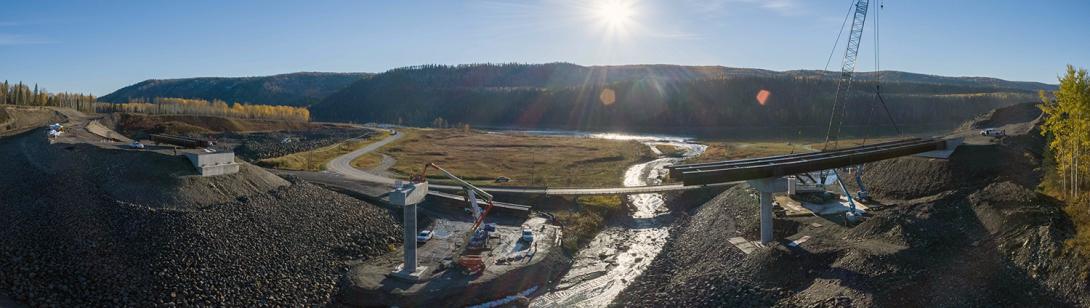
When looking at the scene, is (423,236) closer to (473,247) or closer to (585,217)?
(473,247)

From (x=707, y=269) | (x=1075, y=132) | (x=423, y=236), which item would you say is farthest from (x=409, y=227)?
(x=1075, y=132)

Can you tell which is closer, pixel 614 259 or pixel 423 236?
pixel 614 259

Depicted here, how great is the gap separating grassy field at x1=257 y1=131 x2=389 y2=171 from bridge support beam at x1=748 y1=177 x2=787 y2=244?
200ft

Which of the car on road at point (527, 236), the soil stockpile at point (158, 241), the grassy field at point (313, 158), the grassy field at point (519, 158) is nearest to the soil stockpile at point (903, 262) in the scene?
the car on road at point (527, 236)

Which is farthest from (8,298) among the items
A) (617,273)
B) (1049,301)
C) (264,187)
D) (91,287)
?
(1049,301)

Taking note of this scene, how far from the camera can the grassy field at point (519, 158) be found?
272ft

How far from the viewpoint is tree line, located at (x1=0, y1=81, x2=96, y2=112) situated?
11506cm

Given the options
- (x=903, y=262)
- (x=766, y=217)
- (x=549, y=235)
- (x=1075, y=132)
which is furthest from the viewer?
(x=549, y=235)

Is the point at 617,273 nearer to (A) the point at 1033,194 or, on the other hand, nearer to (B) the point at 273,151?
(A) the point at 1033,194

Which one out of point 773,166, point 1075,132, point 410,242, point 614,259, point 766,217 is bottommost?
point 614,259

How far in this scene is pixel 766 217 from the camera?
41.3m

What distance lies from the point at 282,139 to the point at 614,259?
9969 cm

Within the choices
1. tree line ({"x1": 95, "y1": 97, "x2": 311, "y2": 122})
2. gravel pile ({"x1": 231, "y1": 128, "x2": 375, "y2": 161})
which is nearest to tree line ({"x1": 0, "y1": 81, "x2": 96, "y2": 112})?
tree line ({"x1": 95, "y1": 97, "x2": 311, "y2": 122})

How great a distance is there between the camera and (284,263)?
3941cm
